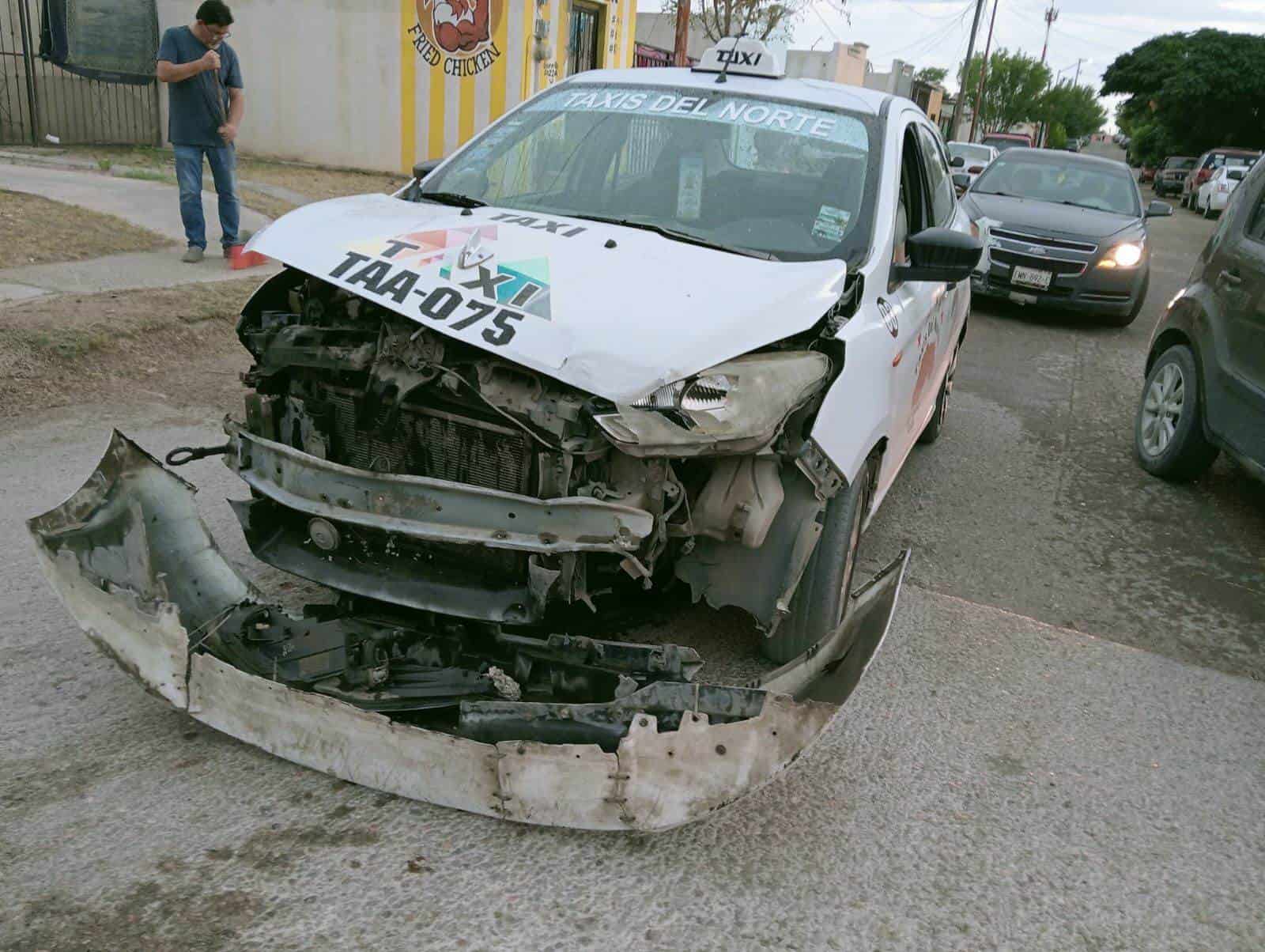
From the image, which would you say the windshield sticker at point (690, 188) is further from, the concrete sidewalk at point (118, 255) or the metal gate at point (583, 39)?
the metal gate at point (583, 39)

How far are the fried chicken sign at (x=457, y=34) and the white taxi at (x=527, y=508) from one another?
516 inches

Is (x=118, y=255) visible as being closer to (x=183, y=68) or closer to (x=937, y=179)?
(x=183, y=68)

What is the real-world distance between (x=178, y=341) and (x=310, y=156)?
35.9ft

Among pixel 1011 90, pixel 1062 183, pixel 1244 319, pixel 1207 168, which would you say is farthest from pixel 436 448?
pixel 1011 90

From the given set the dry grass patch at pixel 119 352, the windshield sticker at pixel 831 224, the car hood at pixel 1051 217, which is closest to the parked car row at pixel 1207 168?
the car hood at pixel 1051 217

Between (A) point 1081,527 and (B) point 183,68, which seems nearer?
(A) point 1081,527

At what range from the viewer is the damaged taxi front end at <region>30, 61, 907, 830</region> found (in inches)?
101

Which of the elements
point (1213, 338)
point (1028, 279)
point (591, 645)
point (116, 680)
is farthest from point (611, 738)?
point (1028, 279)

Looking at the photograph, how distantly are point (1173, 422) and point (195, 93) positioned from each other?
23.9 feet

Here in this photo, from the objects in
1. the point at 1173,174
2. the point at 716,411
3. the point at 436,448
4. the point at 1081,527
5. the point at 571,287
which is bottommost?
the point at 1173,174

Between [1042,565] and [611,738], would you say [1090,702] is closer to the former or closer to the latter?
[1042,565]

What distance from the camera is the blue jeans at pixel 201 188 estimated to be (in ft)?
26.0

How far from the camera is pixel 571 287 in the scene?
2996 millimetres

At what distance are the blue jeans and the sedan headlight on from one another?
8.06 m
